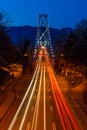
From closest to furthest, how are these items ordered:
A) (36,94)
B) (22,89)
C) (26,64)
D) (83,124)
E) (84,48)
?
1. (83,124)
2. (84,48)
3. (36,94)
4. (22,89)
5. (26,64)

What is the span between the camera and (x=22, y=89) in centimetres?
7088

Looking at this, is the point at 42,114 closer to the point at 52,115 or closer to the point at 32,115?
the point at 52,115

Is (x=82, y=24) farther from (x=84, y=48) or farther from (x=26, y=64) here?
(x=26, y=64)

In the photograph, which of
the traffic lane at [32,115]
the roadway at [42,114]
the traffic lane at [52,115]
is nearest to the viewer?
the roadway at [42,114]

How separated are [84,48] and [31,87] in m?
18.6

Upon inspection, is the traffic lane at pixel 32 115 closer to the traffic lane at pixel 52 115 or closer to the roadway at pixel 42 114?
the roadway at pixel 42 114

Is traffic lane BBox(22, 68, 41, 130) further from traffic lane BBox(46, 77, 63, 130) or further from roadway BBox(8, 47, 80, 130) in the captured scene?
traffic lane BBox(46, 77, 63, 130)

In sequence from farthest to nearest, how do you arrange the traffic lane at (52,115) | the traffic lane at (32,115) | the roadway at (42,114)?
1. the traffic lane at (32,115)
2. the traffic lane at (52,115)
3. the roadway at (42,114)

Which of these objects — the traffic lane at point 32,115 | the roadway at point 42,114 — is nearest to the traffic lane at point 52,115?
the roadway at point 42,114

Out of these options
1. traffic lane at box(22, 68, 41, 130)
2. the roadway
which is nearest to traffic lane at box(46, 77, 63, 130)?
the roadway

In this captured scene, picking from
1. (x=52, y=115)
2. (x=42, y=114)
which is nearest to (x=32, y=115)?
(x=42, y=114)

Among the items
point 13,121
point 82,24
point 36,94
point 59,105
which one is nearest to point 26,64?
point 82,24

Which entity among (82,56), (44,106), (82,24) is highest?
(82,24)

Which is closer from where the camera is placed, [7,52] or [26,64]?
[7,52]
